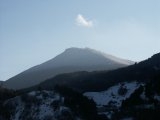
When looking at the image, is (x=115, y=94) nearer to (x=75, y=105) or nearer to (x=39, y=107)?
(x=75, y=105)

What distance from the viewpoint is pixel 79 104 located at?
123 m

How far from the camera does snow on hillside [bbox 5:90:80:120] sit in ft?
382

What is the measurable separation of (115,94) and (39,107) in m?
48.9

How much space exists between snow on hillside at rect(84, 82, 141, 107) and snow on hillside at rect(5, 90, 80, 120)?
32266mm

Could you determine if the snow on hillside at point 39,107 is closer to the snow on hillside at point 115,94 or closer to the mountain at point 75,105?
the mountain at point 75,105

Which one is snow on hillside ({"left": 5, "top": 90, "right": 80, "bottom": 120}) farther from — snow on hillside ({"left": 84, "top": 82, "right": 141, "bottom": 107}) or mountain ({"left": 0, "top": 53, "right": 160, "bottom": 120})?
snow on hillside ({"left": 84, "top": 82, "right": 141, "bottom": 107})

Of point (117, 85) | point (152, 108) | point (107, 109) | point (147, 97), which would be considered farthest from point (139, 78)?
point (152, 108)

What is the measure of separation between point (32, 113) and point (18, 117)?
5.19m

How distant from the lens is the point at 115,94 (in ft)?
541

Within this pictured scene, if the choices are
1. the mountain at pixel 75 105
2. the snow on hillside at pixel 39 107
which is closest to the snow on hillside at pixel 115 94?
the mountain at pixel 75 105

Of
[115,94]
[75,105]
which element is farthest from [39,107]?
[115,94]

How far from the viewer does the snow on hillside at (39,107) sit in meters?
116

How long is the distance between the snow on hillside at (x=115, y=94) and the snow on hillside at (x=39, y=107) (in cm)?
3227

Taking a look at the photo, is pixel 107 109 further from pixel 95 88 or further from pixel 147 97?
pixel 95 88
